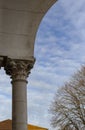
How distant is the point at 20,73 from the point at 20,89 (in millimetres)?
423

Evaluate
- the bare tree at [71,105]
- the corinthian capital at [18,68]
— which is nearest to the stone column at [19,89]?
the corinthian capital at [18,68]

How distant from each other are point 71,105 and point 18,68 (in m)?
22.9

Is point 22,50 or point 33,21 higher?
point 33,21

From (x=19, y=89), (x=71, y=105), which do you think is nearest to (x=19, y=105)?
(x=19, y=89)

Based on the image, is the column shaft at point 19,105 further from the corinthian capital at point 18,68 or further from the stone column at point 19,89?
the corinthian capital at point 18,68

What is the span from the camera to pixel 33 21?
1059cm

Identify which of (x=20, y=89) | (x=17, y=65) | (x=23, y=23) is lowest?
(x=20, y=89)

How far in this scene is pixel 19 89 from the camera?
980 centimetres

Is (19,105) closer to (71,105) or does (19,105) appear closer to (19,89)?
(19,89)

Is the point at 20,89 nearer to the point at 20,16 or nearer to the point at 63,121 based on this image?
the point at 20,16

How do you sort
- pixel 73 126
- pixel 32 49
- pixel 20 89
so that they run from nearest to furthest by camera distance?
pixel 20 89, pixel 32 49, pixel 73 126

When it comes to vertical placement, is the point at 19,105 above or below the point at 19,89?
below

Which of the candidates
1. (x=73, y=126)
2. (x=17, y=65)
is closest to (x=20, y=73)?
(x=17, y=65)

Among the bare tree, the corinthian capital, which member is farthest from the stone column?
the bare tree
